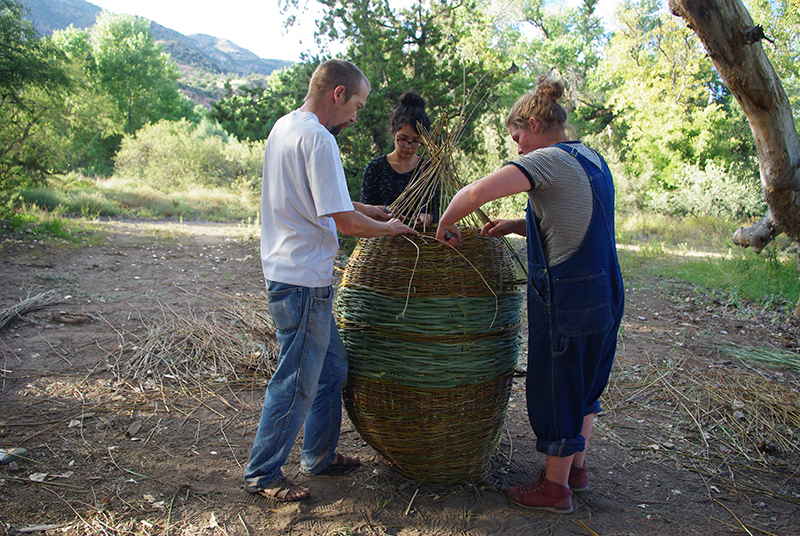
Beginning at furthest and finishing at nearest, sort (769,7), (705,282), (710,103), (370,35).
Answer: (710,103) → (769,7) → (370,35) → (705,282)

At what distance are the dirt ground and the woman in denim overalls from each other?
1.56ft

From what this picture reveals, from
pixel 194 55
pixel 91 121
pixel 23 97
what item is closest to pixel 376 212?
pixel 23 97

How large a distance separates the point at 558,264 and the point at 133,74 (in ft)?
136

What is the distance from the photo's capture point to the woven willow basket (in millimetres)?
2229

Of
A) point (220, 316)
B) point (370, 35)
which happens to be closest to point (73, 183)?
point (370, 35)

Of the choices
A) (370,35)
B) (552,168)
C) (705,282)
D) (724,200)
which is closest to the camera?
(552,168)

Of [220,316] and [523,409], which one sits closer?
[523,409]

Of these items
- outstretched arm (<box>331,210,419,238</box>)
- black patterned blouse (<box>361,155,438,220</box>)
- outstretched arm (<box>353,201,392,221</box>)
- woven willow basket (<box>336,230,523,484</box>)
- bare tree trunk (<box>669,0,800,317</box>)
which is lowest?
woven willow basket (<box>336,230,523,484</box>)

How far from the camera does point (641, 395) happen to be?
12.6 ft

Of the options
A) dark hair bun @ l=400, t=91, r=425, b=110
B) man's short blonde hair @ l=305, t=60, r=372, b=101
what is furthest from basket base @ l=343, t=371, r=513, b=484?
dark hair bun @ l=400, t=91, r=425, b=110

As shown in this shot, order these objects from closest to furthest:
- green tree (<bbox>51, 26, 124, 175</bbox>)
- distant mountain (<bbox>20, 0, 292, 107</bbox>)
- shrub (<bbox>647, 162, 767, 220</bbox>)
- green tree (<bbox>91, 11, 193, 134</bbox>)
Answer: shrub (<bbox>647, 162, 767, 220</bbox>), green tree (<bbox>51, 26, 124, 175</bbox>), green tree (<bbox>91, 11, 193, 134</bbox>), distant mountain (<bbox>20, 0, 292, 107</bbox>)

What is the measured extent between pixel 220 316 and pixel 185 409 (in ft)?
5.10

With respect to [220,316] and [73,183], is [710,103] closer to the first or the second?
[220,316]

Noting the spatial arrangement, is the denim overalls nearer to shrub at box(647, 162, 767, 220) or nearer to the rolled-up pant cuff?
the rolled-up pant cuff
